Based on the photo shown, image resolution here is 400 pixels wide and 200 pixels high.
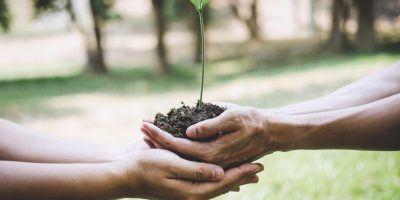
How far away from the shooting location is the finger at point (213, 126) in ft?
7.04

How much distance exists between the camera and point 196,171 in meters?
2.14

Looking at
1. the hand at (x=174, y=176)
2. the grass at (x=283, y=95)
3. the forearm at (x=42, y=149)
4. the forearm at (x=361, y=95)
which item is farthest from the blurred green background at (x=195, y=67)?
the hand at (x=174, y=176)

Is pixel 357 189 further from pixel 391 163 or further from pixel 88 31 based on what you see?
pixel 88 31

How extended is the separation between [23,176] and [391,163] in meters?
3.71

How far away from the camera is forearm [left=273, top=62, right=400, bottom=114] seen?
2.78m

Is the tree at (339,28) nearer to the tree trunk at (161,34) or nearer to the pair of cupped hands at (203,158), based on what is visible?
the tree trunk at (161,34)

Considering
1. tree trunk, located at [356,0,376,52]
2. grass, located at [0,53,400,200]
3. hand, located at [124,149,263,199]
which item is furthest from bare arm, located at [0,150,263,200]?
tree trunk, located at [356,0,376,52]

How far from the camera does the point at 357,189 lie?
3.99 m

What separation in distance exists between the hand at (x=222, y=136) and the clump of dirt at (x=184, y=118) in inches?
3.8

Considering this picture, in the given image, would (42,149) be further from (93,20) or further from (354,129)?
(93,20)

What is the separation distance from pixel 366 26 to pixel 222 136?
61.6 feet

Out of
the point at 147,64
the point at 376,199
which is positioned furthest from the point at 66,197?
the point at 147,64

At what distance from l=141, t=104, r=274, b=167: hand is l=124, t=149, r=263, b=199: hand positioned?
6 centimetres

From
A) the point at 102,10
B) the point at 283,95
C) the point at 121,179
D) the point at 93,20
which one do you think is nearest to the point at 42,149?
the point at 121,179
